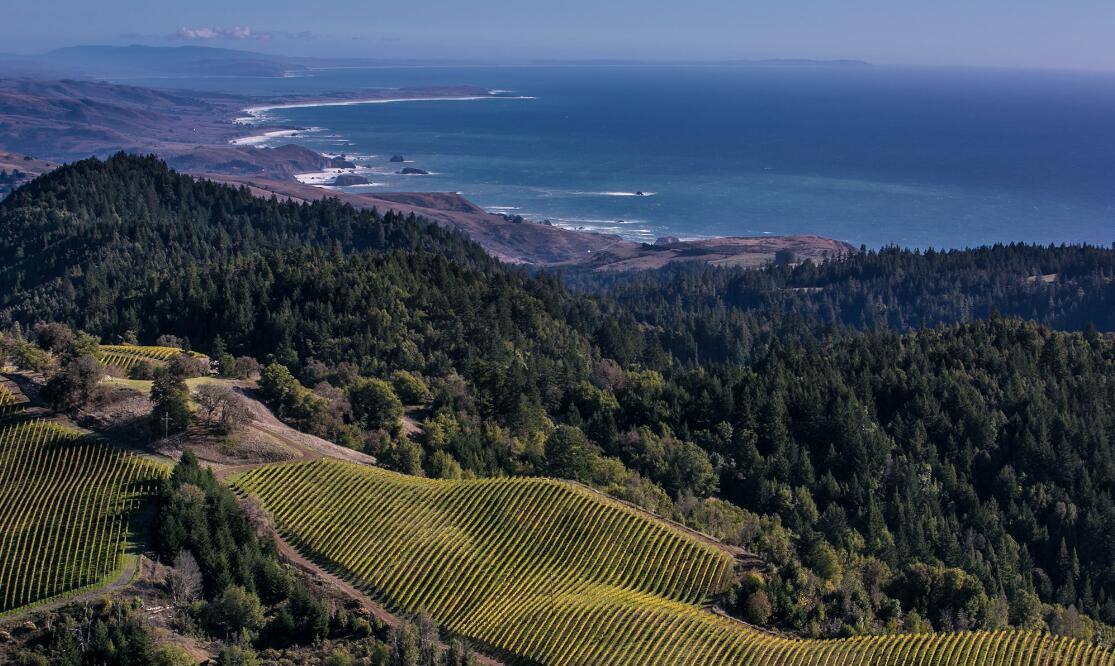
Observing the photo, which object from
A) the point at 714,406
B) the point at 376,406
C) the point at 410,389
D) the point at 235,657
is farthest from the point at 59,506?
the point at 714,406

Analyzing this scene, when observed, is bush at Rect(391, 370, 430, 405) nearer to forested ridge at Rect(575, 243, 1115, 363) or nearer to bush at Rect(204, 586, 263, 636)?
bush at Rect(204, 586, 263, 636)

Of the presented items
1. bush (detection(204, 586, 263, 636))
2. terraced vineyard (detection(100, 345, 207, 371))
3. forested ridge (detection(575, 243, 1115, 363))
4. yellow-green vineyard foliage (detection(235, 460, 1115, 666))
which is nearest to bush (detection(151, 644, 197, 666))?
bush (detection(204, 586, 263, 636))

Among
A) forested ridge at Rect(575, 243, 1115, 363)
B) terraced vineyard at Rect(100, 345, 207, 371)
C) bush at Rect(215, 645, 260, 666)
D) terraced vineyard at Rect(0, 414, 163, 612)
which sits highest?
terraced vineyard at Rect(100, 345, 207, 371)

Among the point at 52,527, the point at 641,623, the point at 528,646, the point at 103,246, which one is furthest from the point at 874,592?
the point at 103,246

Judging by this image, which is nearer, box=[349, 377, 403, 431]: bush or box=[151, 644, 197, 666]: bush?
box=[151, 644, 197, 666]: bush

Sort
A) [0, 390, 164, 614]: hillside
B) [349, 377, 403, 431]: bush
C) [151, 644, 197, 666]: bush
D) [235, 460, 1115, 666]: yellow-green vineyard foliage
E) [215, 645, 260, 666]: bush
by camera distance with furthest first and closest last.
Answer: [349, 377, 403, 431]: bush < [0, 390, 164, 614]: hillside < [235, 460, 1115, 666]: yellow-green vineyard foliage < [215, 645, 260, 666]: bush < [151, 644, 197, 666]: bush

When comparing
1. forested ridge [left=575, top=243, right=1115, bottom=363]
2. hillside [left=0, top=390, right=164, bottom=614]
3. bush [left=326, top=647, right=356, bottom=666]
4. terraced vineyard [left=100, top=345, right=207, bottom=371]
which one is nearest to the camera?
bush [left=326, top=647, right=356, bottom=666]

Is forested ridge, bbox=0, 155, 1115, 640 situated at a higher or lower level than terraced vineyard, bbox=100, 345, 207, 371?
lower

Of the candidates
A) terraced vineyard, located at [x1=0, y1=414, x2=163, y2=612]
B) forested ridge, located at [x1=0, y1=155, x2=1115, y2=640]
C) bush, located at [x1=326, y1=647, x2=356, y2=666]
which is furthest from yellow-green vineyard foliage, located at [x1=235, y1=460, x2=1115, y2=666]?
terraced vineyard, located at [x1=0, y1=414, x2=163, y2=612]
